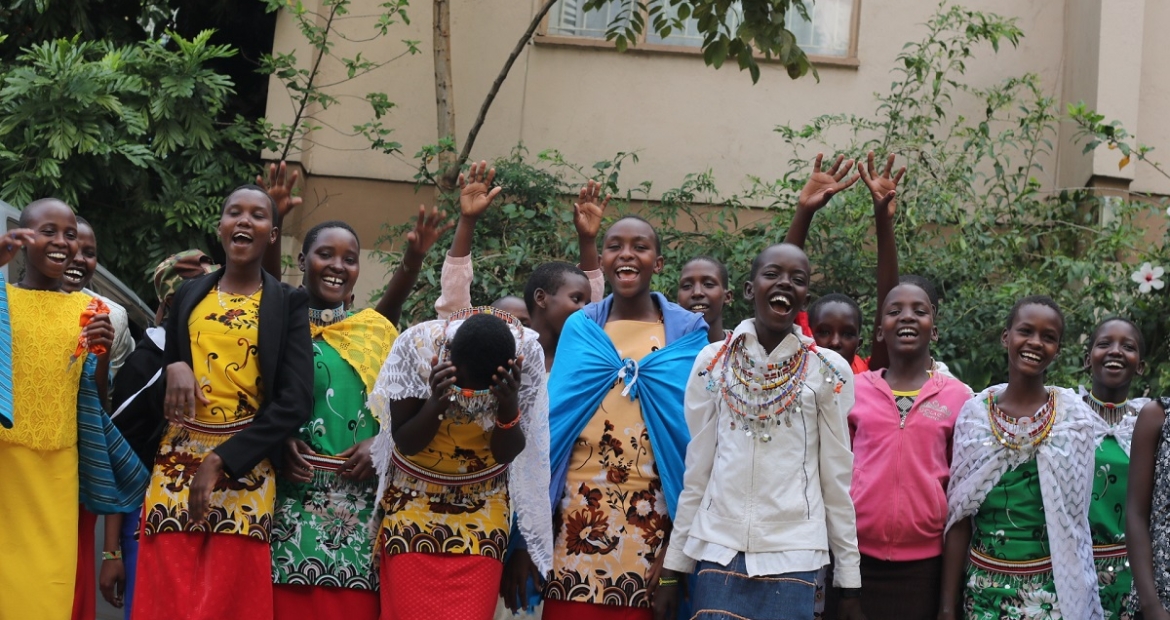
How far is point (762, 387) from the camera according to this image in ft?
14.0

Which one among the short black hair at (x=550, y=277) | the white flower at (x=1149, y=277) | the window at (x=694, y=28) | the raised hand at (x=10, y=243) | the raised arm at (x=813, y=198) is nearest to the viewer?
the raised hand at (x=10, y=243)

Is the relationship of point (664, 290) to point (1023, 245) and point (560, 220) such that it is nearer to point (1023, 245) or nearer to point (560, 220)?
point (560, 220)

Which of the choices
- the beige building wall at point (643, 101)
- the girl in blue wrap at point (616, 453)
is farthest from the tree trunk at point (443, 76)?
the girl in blue wrap at point (616, 453)

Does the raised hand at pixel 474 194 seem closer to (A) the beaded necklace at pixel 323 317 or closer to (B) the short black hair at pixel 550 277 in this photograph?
(B) the short black hair at pixel 550 277

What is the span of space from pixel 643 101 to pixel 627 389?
552cm

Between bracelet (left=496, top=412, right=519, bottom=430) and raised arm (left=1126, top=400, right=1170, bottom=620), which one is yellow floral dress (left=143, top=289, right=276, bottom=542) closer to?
bracelet (left=496, top=412, right=519, bottom=430)

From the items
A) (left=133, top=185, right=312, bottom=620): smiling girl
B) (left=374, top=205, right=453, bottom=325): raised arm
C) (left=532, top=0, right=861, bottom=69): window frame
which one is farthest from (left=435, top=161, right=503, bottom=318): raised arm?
(left=532, top=0, right=861, bottom=69): window frame

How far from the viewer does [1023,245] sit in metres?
8.66

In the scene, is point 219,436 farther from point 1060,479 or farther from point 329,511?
point 1060,479

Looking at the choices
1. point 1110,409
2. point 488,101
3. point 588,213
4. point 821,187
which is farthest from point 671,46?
point 1110,409

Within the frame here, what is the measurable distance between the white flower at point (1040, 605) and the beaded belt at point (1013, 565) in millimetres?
74

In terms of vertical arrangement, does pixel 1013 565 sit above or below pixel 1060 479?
below

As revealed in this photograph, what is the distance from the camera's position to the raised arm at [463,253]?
5023mm

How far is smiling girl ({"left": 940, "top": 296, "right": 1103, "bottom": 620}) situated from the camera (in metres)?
4.48
